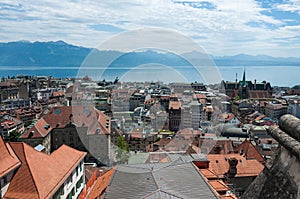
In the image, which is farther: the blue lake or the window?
the blue lake

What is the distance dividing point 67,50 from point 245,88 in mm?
134474

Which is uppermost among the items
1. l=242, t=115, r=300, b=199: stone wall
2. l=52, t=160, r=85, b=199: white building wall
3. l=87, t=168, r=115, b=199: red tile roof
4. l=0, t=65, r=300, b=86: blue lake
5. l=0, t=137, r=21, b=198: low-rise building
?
l=0, t=65, r=300, b=86: blue lake

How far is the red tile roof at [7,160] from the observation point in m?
8.82

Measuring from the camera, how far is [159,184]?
24.1 ft

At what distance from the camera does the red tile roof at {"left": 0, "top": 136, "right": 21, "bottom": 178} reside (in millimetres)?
8824

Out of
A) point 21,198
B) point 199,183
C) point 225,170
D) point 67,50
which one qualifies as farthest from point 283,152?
point 67,50

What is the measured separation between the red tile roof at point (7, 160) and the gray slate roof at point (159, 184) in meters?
3.25

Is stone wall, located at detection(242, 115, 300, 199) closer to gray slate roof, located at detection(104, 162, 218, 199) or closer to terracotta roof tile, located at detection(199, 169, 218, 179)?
gray slate roof, located at detection(104, 162, 218, 199)

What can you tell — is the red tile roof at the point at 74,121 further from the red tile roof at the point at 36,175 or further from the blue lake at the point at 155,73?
the red tile roof at the point at 36,175

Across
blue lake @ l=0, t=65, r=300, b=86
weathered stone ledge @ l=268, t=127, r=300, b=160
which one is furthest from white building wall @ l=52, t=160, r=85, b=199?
weathered stone ledge @ l=268, t=127, r=300, b=160

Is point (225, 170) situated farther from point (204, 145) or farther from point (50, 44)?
point (50, 44)

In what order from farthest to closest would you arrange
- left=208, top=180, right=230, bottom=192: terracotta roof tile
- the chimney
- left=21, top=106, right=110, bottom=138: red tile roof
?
left=21, top=106, right=110, bottom=138: red tile roof, the chimney, left=208, top=180, right=230, bottom=192: terracotta roof tile

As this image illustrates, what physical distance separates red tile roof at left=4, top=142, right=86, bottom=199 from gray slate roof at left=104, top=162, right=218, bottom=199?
2320mm

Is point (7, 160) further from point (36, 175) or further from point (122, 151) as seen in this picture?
point (122, 151)
